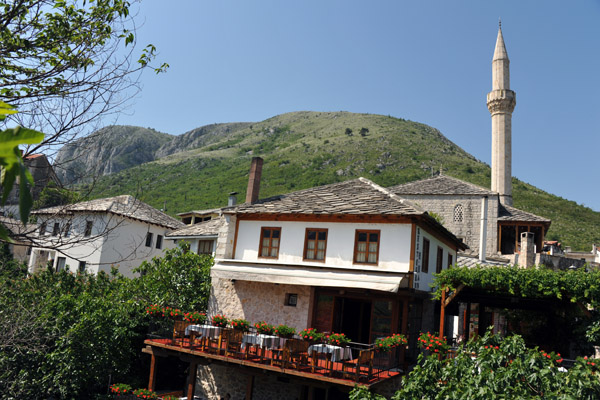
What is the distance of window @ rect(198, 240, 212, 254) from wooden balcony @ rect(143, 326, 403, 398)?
32.4ft

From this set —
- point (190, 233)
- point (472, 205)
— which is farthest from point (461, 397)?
point (472, 205)

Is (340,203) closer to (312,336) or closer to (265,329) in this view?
(312,336)

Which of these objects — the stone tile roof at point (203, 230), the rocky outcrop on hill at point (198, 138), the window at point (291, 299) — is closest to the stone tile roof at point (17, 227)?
the window at point (291, 299)

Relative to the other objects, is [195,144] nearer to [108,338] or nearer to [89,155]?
[108,338]

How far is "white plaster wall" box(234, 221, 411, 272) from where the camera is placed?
15891mm

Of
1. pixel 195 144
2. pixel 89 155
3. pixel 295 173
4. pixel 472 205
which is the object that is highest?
pixel 195 144

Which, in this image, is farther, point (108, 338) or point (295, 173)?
point (295, 173)

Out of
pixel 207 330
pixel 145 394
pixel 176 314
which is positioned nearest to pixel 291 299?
pixel 207 330

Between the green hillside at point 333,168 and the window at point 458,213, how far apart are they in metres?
21.6

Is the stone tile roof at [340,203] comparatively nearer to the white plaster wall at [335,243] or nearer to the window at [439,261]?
the white plaster wall at [335,243]

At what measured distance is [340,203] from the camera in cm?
1789

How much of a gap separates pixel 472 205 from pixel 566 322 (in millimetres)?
20015

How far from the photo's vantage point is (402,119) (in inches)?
4739

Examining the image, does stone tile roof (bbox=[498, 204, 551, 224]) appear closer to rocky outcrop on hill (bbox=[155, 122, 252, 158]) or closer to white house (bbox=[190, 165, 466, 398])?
white house (bbox=[190, 165, 466, 398])
